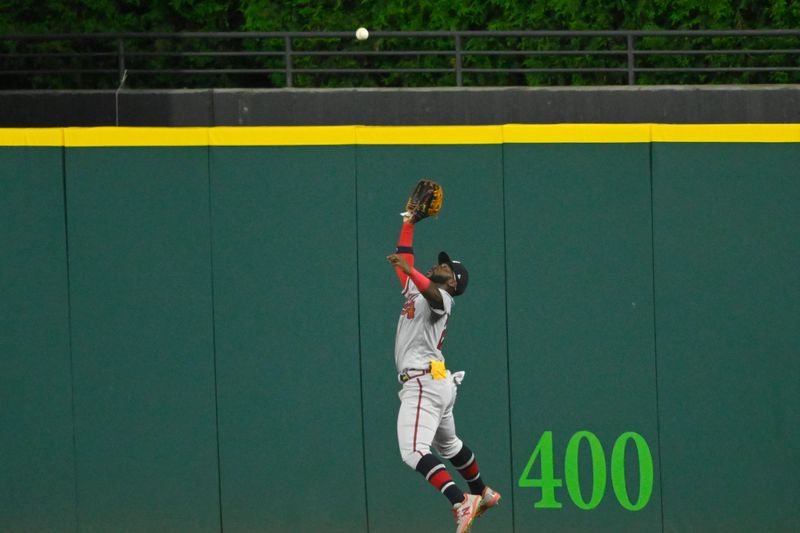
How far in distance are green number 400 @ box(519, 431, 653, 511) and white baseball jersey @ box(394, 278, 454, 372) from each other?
115 cm

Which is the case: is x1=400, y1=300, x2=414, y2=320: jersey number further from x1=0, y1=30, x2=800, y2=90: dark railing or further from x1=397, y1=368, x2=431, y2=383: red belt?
x1=0, y1=30, x2=800, y2=90: dark railing

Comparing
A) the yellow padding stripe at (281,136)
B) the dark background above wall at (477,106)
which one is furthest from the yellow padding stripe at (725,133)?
the yellow padding stripe at (281,136)

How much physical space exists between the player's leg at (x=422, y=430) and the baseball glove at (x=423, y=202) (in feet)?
3.95

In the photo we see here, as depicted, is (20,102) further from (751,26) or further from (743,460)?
(751,26)

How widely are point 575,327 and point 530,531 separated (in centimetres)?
158

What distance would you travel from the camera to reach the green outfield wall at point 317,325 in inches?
370

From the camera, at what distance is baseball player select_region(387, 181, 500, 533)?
8789 mm

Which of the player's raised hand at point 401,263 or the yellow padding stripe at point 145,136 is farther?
the yellow padding stripe at point 145,136

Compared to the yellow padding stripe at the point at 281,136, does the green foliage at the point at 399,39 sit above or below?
above

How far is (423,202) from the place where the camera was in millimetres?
8852

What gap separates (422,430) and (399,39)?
20.2 feet

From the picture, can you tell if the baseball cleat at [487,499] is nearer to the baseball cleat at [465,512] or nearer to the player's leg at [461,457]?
the player's leg at [461,457]

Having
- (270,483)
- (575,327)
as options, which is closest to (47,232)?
(270,483)

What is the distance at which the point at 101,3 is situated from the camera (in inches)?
534
